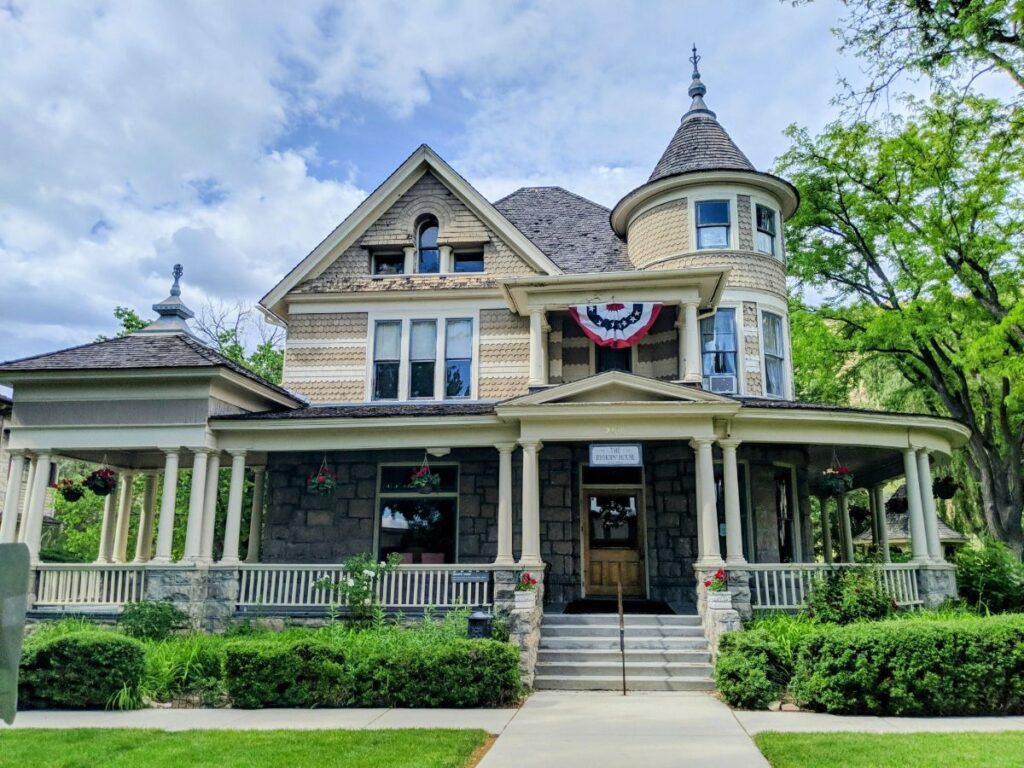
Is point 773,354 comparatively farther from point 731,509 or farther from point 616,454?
point 616,454

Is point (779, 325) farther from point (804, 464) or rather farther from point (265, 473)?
point (265, 473)

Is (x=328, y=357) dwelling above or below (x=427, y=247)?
below

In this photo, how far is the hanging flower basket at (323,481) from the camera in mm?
14555

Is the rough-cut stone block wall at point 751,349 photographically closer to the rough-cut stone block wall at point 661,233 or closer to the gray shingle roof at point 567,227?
the rough-cut stone block wall at point 661,233

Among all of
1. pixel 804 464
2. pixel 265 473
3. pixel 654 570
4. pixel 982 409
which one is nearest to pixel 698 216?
pixel 804 464

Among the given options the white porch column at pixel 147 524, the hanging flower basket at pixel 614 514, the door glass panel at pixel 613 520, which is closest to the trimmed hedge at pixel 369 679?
the door glass panel at pixel 613 520

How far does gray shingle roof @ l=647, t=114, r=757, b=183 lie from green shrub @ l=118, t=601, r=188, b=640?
13.0 m

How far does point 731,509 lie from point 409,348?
7.65 m

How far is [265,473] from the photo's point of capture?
17844 millimetres

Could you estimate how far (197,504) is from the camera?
45.5ft

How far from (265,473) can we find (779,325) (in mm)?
12431

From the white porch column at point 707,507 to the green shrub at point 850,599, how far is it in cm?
166

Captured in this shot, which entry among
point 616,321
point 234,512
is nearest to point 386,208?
point 616,321

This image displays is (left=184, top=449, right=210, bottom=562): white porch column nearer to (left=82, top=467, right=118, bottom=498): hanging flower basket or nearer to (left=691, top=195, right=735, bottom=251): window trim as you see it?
(left=82, top=467, right=118, bottom=498): hanging flower basket
